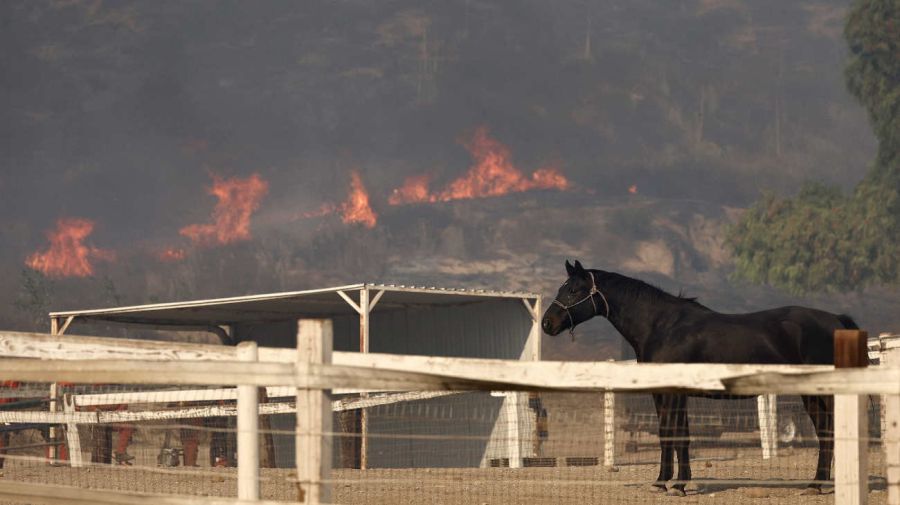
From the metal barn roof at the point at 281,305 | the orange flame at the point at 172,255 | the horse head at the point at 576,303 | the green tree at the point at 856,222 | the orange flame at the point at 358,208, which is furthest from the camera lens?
the orange flame at the point at 358,208

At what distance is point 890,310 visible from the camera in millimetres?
89938

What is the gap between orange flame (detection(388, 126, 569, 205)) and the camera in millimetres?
137750

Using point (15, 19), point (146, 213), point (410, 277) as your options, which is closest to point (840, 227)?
point (410, 277)

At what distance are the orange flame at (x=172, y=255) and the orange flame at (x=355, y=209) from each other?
1774 cm

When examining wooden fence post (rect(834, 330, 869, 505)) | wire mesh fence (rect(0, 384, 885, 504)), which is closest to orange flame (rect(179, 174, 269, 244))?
wire mesh fence (rect(0, 384, 885, 504))

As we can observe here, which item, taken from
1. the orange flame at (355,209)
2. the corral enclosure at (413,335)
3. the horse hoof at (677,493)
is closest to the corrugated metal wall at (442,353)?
the corral enclosure at (413,335)

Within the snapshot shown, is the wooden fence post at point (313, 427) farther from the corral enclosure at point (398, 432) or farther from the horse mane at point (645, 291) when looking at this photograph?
the horse mane at point (645, 291)

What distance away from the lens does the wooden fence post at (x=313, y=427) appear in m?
5.97

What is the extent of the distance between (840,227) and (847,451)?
6229cm

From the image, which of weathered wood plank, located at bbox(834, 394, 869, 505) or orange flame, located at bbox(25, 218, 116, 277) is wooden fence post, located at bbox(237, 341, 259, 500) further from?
orange flame, located at bbox(25, 218, 116, 277)

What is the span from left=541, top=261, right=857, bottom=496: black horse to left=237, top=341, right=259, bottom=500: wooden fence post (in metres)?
6.67

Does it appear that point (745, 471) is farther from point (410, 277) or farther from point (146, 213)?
point (146, 213)

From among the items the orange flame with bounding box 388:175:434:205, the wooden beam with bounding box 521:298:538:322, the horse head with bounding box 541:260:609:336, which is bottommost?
the horse head with bounding box 541:260:609:336

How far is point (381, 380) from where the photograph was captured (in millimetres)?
6125
